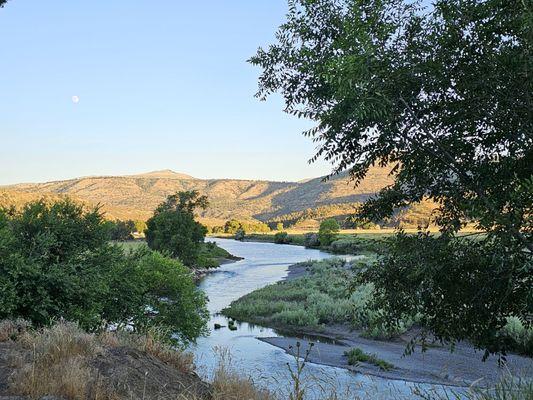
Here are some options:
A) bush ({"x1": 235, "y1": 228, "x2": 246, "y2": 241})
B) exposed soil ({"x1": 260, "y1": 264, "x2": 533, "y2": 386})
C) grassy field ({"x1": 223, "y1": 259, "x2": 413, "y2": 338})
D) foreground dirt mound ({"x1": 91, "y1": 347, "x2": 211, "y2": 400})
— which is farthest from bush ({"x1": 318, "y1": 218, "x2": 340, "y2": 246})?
foreground dirt mound ({"x1": 91, "y1": 347, "x2": 211, "y2": 400})

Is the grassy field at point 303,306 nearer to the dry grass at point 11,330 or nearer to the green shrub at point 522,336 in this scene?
the green shrub at point 522,336

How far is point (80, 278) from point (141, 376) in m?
8.72

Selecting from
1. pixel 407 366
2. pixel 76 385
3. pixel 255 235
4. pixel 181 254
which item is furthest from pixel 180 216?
pixel 255 235

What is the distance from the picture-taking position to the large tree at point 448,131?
6238 millimetres

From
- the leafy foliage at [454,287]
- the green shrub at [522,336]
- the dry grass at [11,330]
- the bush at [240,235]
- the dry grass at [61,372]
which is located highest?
the leafy foliage at [454,287]

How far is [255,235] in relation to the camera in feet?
497

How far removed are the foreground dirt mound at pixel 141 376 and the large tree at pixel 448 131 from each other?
3.43 meters

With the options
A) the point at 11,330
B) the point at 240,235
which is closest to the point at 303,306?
the point at 11,330

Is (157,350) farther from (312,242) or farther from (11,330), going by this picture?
(312,242)

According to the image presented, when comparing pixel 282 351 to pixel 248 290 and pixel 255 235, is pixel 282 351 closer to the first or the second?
pixel 248 290

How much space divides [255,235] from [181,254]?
8945 centimetres

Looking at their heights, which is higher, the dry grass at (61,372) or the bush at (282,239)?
the dry grass at (61,372)

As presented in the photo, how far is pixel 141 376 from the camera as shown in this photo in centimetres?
796

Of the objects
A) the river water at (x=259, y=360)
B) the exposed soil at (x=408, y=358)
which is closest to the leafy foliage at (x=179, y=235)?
the river water at (x=259, y=360)
